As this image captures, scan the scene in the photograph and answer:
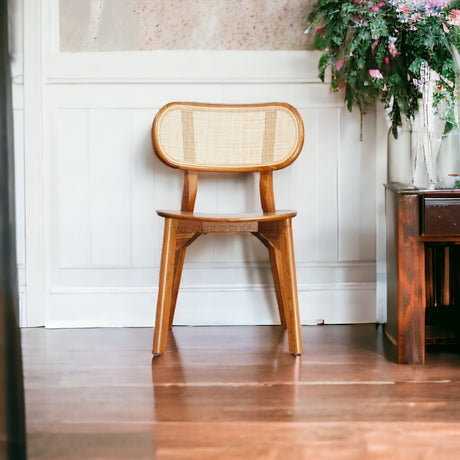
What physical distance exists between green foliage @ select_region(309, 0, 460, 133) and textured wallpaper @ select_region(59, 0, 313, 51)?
0.55 feet

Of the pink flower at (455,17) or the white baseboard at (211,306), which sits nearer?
the pink flower at (455,17)

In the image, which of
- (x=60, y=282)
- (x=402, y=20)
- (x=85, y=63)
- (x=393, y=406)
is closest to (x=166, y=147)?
(x=85, y=63)

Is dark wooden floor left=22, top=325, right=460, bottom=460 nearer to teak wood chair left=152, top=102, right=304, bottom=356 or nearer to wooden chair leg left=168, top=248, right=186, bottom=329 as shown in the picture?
wooden chair leg left=168, top=248, right=186, bottom=329

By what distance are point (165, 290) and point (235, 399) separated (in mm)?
573

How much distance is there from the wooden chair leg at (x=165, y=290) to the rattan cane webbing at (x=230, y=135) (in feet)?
1.17

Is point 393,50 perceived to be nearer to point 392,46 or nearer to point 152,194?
point 392,46

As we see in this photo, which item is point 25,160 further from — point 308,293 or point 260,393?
point 260,393

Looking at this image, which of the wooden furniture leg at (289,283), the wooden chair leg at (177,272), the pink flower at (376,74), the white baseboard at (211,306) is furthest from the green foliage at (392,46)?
the wooden chair leg at (177,272)

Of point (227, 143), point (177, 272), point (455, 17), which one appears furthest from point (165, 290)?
point (455, 17)

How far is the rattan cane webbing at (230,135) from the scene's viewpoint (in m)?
2.56

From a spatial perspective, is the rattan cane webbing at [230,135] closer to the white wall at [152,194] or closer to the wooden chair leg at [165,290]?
the white wall at [152,194]

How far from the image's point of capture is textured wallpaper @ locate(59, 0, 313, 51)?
9.01 feet

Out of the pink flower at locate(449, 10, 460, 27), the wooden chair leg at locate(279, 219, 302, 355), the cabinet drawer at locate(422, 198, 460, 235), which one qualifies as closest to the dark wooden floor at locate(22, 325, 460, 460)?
the wooden chair leg at locate(279, 219, 302, 355)

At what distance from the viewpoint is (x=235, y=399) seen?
1830 millimetres
